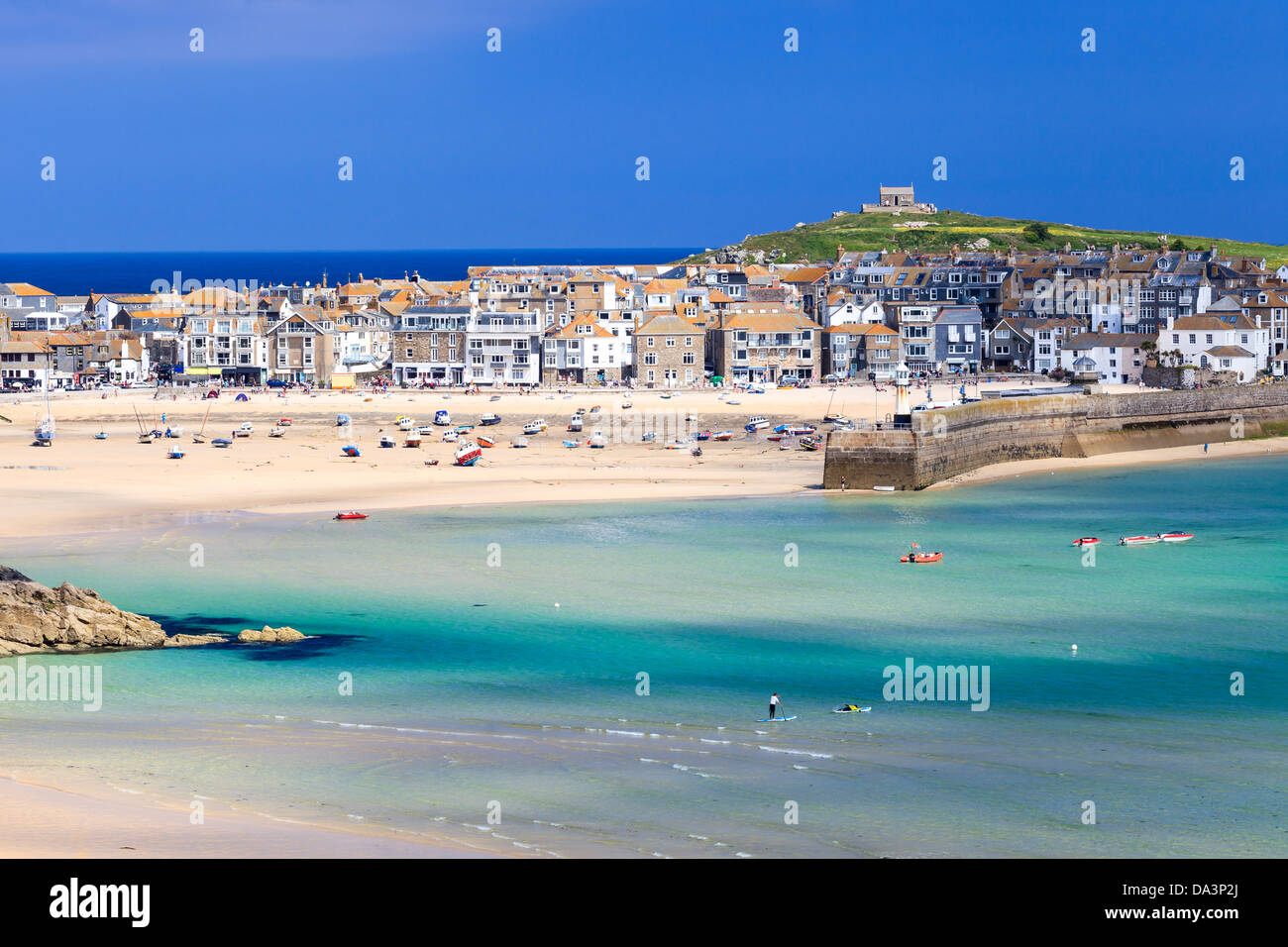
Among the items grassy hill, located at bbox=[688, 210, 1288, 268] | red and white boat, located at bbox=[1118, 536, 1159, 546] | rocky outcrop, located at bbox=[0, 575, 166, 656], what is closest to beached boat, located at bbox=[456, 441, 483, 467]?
red and white boat, located at bbox=[1118, 536, 1159, 546]

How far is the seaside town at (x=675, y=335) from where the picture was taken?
8369 centimetres

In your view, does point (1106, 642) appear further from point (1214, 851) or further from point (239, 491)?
Answer: point (239, 491)

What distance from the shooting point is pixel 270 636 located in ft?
92.4

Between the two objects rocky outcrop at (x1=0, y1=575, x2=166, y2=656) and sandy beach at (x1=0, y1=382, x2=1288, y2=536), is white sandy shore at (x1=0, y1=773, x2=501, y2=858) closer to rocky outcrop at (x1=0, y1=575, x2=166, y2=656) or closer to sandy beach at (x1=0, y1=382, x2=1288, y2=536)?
rocky outcrop at (x1=0, y1=575, x2=166, y2=656)

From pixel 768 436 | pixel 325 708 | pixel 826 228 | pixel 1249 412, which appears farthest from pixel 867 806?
pixel 826 228

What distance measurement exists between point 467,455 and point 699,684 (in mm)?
30805

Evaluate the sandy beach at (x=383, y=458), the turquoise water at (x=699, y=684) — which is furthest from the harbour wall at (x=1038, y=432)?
the turquoise water at (x=699, y=684)

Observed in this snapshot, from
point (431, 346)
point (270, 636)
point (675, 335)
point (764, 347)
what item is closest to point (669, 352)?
point (675, 335)

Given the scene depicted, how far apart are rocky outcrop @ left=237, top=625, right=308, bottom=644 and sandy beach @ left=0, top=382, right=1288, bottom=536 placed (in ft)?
45.2

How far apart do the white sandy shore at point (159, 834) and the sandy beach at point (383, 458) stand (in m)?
22.9

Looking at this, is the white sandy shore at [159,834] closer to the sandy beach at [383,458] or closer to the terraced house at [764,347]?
the sandy beach at [383,458]

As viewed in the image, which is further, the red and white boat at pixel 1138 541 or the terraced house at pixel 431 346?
the terraced house at pixel 431 346

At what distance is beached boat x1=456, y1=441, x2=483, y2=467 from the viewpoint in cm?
5478

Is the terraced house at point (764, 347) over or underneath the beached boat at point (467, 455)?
Result: over
